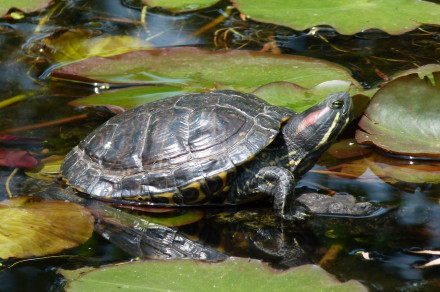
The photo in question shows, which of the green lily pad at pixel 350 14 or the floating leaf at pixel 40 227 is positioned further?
the green lily pad at pixel 350 14

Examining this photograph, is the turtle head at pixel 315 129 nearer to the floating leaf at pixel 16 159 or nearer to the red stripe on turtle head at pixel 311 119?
the red stripe on turtle head at pixel 311 119


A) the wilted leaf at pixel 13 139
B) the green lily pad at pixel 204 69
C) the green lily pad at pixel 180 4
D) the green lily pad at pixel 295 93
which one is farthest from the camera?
the green lily pad at pixel 180 4

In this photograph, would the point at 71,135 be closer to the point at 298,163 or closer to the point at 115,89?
the point at 115,89

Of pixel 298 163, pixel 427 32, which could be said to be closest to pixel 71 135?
pixel 298 163

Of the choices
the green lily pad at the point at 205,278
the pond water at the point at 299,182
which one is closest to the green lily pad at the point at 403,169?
the pond water at the point at 299,182

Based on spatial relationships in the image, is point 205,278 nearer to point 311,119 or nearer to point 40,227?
point 40,227

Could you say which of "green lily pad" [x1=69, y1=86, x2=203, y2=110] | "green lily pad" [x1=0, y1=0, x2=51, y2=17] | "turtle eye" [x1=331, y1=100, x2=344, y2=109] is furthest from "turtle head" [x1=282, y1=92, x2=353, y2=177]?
"green lily pad" [x1=0, y1=0, x2=51, y2=17]

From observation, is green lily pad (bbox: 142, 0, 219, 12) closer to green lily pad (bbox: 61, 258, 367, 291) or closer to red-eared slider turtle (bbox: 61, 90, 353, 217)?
red-eared slider turtle (bbox: 61, 90, 353, 217)
